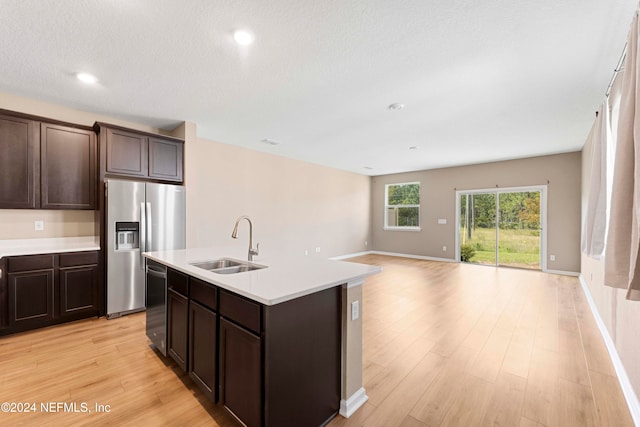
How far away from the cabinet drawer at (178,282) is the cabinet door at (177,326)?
1.4 inches

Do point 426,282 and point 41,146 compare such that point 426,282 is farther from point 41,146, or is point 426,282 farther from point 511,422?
point 41,146

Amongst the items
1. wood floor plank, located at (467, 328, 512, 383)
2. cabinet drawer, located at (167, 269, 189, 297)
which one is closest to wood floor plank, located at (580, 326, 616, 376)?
wood floor plank, located at (467, 328, 512, 383)

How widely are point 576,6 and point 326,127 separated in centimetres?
283

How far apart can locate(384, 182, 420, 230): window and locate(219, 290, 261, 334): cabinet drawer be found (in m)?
6.99

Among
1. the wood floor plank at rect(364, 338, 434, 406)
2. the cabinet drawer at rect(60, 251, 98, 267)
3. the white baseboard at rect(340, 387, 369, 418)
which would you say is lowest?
the wood floor plank at rect(364, 338, 434, 406)

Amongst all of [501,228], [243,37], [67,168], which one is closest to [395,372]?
[243,37]

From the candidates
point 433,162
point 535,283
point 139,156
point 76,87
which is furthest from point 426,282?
point 76,87

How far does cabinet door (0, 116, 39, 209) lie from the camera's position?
287 cm

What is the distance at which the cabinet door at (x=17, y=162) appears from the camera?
113 inches

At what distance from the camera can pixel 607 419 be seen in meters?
1.70

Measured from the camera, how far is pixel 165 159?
3.77 meters

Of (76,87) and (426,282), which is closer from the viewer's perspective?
(76,87)

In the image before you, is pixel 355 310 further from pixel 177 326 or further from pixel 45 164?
pixel 45 164

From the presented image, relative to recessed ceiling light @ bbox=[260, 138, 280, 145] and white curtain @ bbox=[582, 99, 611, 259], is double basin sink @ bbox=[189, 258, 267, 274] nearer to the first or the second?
white curtain @ bbox=[582, 99, 611, 259]
